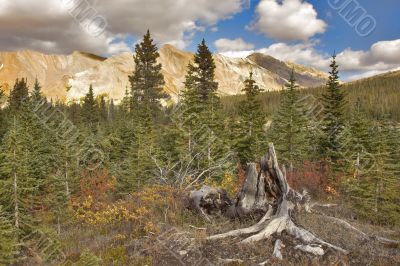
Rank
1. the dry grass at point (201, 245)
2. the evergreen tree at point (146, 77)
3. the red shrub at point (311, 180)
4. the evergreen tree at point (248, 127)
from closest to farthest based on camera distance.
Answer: the dry grass at point (201, 245), the red shrub at point (311, 180), the evergreen tree at point (248, 127), the evergreen tree at point (146, 77)

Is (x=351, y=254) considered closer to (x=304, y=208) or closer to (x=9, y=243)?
(x=304, y=208)

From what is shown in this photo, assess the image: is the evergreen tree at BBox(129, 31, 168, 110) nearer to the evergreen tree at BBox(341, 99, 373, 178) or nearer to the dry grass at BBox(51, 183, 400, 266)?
the evergreen tree at BBox(341, 99, 373, 178)

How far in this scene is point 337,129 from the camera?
33125 millimetres

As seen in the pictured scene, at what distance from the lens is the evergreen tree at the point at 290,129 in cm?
3253

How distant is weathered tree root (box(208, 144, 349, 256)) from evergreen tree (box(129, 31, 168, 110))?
32.1 m

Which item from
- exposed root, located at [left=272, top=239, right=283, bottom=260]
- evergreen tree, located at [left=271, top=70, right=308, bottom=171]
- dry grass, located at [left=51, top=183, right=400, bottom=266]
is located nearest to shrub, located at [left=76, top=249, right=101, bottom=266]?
dry grass, located at [left=51, top=183, right=400, bottom=266]

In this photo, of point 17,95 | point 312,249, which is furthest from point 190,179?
point 17,95

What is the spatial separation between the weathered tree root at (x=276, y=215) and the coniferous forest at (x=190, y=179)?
0.14m

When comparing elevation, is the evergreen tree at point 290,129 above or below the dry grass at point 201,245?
above

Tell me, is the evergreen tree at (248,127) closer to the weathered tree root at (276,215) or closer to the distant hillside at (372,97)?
the weathered tree root at (276,215)

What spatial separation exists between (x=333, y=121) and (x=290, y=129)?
483 centimetres

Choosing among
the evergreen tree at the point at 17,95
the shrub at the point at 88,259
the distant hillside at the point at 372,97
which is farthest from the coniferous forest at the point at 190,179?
the distant hillside at the point at 372,97

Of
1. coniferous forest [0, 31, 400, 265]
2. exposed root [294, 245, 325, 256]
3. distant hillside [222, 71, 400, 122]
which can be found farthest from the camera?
distant hillside [222, 71, 400, 122]

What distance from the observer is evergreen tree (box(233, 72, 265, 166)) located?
111ft
